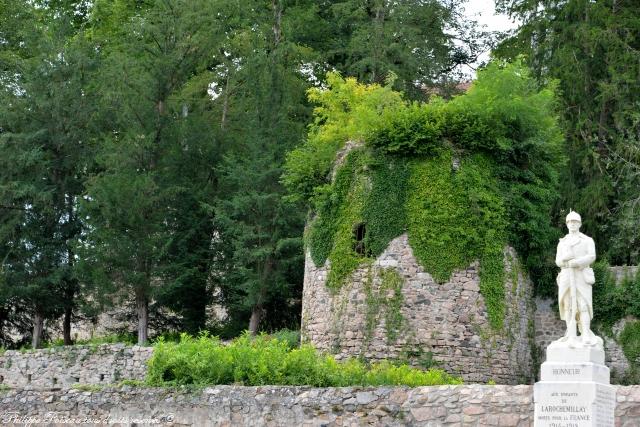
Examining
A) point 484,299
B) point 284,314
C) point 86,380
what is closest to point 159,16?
point 284,314

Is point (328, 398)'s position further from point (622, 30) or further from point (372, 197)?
point (622, 30)

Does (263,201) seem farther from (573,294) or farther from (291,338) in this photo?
(573,294)

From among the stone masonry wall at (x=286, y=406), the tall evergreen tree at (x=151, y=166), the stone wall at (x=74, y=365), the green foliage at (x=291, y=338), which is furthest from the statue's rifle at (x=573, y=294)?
the tall evergreen tree at (x=151, y=166)

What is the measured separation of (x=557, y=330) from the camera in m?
25.3

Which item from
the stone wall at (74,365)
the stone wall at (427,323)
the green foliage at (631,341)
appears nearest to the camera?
the stone wall at (427,323)

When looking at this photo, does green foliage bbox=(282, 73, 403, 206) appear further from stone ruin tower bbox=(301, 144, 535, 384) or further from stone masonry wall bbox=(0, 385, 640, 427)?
stone masonry wall bbox=(0, 385, 640, 427)

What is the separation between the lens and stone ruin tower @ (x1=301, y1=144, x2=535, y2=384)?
23.4 m

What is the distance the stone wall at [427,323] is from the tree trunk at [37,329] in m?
10.9

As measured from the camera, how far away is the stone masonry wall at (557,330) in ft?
80.7

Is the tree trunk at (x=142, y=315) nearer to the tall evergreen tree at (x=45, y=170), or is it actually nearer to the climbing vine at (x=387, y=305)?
the tall evergreen tree at (x=45, y=170)

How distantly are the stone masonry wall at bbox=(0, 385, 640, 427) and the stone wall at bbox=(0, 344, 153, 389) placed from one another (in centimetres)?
613

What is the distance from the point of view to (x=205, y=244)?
33.1 m

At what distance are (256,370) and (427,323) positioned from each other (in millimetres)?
5013

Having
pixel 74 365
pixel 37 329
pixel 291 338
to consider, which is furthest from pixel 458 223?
pixel 37 329
